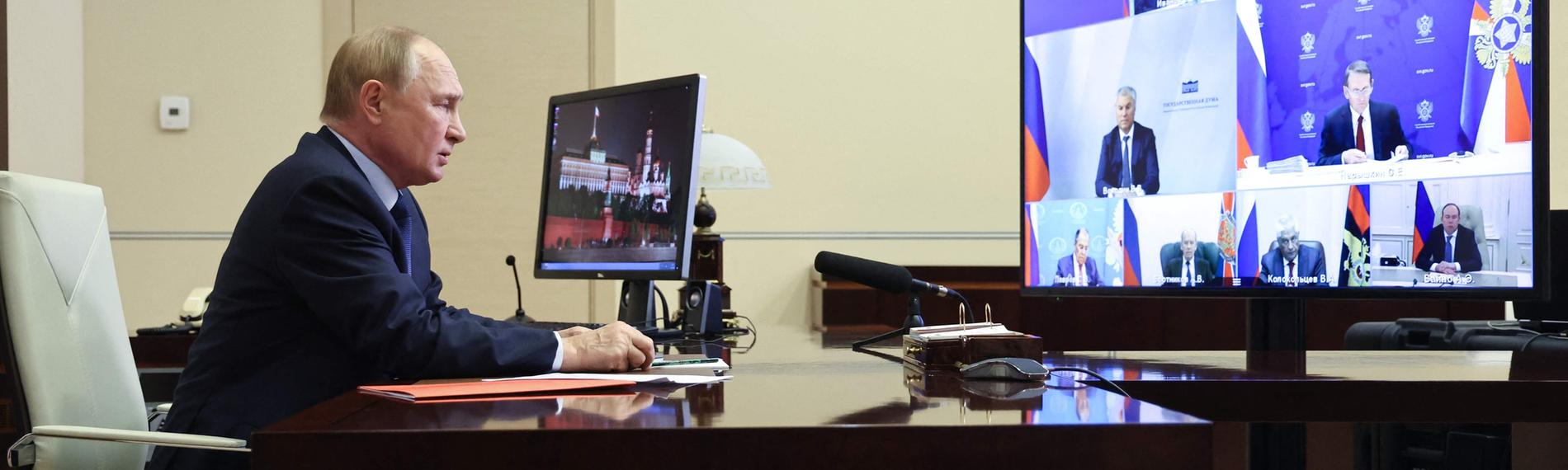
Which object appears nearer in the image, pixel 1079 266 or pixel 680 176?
pixel 1079 266

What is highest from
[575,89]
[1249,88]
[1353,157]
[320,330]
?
[575,89]

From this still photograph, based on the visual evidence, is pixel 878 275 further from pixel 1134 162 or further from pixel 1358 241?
pixel 1358 241

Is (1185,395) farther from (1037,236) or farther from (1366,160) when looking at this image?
(1037,236)

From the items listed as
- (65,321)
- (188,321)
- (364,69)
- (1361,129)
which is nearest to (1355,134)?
(1361,129)

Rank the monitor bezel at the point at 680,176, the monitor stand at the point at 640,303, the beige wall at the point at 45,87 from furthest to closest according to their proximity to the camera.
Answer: the beige wall at the point at 45,87 → the monitor stand at the point at 640,303 → the monitor bezel at the point at 680,176

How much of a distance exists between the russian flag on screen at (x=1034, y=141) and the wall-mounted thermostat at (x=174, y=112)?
3961mm

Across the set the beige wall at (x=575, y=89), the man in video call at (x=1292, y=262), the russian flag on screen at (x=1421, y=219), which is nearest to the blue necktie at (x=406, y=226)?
the man in video call at (x=1292, y=262)

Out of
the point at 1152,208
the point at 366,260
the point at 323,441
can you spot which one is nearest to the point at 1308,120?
the point at 1152,208

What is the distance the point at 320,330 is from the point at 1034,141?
1190 mm

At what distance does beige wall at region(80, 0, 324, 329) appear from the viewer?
5.02 m

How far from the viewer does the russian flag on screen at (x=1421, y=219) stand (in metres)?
1.74

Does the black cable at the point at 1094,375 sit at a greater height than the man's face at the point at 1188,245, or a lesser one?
lesser

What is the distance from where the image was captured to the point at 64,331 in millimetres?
1634

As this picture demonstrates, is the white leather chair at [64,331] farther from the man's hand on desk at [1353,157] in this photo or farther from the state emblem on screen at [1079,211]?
the man's hand on desk at [1353,157]
